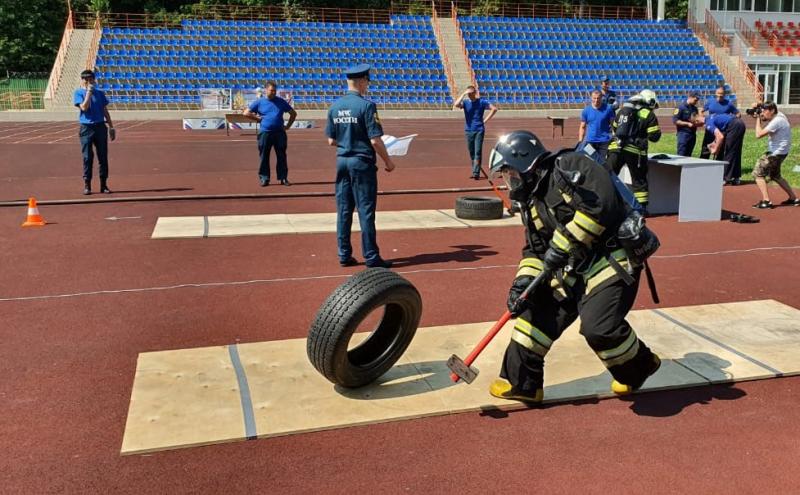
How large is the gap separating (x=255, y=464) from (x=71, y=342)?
2.59 metres

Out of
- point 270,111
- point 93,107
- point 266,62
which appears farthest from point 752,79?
point 93,107

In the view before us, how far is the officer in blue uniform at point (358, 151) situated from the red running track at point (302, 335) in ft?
2.12

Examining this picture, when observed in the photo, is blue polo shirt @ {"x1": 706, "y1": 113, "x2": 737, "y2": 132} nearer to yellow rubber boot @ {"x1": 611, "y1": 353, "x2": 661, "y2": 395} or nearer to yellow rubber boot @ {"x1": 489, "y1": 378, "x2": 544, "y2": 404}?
yellow rubber boot @ {"x1": 611, "y1": 353, "x2": 661, "y2": 395}

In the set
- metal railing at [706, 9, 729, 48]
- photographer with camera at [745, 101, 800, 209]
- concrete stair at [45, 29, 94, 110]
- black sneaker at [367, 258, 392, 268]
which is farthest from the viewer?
metal railing at [706, 9, 729, 48]

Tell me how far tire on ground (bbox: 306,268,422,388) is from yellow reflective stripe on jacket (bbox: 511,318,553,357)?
77 centimetres

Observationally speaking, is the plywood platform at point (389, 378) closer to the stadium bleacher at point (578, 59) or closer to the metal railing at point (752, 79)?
the stadium bleacher at point (578, 59)

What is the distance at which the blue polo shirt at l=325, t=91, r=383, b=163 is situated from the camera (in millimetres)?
7715

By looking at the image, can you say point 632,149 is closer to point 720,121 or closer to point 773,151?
point 773,151

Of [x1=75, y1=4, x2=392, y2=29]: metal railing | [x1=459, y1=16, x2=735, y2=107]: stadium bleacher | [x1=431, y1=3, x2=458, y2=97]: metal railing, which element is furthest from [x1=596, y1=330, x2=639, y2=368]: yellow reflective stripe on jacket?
[x1=75, y1=4, x2=392, y2=29]: metal railing

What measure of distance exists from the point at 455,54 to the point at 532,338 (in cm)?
4202

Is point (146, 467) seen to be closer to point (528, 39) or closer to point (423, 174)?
point (423, 174)

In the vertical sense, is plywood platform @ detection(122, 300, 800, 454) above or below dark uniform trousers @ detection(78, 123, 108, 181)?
below

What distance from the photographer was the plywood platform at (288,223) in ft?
32.4

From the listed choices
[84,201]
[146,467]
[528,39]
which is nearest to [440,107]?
[528,39]
